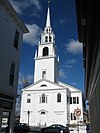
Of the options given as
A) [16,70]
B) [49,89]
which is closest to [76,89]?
[49,89]

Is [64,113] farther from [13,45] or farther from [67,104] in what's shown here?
[13,45]

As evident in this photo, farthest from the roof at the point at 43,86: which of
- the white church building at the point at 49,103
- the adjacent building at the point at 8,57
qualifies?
the adjacent building at the point at 8,57

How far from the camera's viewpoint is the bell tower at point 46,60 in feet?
164

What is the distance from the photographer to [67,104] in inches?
1671

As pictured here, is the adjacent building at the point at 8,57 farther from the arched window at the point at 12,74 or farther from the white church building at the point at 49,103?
the white church building at the point at 49,103

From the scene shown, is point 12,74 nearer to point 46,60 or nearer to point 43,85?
point 43,85

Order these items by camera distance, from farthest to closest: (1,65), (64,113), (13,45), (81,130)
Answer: (64,113) → (81,130) → (13,45) → (1,65)

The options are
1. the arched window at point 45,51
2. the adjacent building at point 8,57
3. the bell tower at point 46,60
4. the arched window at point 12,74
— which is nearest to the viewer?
the adjacent building at point 8,57

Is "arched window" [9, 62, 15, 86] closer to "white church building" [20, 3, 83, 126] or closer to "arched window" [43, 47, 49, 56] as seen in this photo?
"white church building" [20, 3, 83, 126]

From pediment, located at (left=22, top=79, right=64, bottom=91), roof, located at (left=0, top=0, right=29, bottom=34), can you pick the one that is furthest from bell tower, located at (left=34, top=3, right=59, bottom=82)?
roof, located at (left=0, top=0, right=29, bottom=34)

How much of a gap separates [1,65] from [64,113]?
98.0 ft

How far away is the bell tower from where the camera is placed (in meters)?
49.9

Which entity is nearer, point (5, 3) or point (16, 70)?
point (5, 3)

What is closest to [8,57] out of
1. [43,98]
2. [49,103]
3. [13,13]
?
[13,13]
